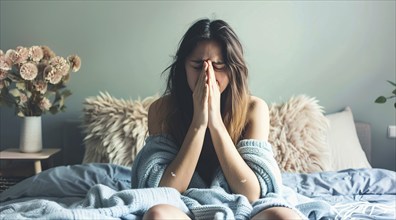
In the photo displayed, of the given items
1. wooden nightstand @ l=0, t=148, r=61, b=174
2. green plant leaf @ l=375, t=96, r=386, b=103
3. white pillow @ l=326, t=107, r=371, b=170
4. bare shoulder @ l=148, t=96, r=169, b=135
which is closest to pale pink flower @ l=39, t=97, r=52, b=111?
wooden nightstand @ l=0, t=148, r=61, b=174

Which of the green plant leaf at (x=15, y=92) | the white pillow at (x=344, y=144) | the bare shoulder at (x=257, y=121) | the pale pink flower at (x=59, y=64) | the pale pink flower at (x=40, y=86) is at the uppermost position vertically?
the pale pink flower at (x=59, y=64)

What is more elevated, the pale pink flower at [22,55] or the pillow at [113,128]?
the pale pink flower at [22,55]

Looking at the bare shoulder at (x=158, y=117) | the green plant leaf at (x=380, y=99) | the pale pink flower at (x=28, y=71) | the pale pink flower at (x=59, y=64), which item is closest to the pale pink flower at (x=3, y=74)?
the pale pink flower at (x=28, y=71)

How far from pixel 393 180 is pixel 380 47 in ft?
3.05

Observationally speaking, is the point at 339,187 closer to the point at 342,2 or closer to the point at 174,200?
the point at 174,200

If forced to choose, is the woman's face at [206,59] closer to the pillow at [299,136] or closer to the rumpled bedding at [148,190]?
the rumpled bedding at [148,190]

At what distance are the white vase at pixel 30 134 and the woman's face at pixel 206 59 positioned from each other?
1.07 m

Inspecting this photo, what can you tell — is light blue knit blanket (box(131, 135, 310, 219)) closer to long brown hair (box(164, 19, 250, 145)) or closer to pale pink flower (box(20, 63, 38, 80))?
long brown hair (box(164, 19, 250, 145))

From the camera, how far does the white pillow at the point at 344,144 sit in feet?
8.07

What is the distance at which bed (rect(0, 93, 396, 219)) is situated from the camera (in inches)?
53.0

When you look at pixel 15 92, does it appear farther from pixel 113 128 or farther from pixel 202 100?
pixel 202 100

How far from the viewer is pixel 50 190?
1.91 metres

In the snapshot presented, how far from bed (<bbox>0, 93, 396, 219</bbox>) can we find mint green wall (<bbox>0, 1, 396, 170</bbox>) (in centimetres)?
17

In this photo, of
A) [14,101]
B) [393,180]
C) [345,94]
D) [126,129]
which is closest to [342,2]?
[345,94]
